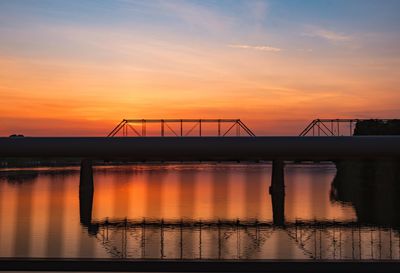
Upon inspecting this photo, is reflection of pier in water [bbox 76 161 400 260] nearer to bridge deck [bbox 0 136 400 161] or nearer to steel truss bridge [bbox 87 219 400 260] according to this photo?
steel truss bridge [bbox 87 219 400 260]

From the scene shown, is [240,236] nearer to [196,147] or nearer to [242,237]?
[242,237]

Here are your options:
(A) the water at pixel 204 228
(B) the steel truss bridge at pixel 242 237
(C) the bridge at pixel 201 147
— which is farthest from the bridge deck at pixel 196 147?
(B) the steel truss bridge at pixel 242 237

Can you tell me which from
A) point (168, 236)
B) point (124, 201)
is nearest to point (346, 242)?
point (168, 236)

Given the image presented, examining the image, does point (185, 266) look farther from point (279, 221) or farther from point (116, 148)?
point (279, 221)

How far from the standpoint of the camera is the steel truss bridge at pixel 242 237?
95.5 ft

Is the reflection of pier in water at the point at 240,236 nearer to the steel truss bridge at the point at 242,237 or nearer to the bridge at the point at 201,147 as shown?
the steel truss bridge at the point at 242,237

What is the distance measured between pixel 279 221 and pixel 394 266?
44.8m

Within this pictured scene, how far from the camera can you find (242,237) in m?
35.0

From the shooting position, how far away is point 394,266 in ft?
8.18

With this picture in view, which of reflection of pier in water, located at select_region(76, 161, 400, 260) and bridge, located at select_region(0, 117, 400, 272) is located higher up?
bridge, located at select_region(0, 117, 400, 272)

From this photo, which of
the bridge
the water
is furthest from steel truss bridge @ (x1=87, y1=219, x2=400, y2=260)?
the bridge

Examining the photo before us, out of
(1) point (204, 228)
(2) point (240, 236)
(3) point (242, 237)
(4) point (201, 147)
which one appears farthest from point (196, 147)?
(1) point (204, 228)

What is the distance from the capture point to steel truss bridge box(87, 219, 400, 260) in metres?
29.1

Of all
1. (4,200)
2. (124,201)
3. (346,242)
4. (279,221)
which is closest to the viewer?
(346,242)
